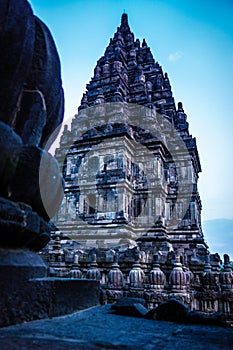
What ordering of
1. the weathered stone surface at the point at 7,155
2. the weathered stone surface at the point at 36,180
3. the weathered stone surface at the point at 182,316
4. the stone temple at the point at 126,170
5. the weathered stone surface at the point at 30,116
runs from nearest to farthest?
the weathered stone surface at the point at 7,155 < the weathered stone surface at the point at 36,180 < the weathered stone surface at the point at 182,316 < the weathered stone surface at the point at 30,116 < the stone temple at the point at 126,170

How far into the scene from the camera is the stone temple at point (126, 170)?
14.5m

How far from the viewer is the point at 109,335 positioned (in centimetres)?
200

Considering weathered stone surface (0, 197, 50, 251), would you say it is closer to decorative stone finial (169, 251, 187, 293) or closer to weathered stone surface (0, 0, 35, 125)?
weathered stone surface (0, 0, 35, 125)

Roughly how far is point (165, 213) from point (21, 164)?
14.5m

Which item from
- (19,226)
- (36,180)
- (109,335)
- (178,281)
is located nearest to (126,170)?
(178,281)

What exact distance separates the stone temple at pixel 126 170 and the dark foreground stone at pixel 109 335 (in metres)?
10.7

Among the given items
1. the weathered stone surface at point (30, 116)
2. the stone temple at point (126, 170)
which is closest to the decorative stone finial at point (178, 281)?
the weathered stone surface at point (30, 116)

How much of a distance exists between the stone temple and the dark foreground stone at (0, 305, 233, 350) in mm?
10748

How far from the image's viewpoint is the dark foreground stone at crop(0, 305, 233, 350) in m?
1.70

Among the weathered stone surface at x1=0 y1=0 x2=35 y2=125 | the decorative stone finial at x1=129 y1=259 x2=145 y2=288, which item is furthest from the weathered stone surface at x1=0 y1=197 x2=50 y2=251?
the decorative stone finial at x1=129 y1=259 x2=145 y2=288

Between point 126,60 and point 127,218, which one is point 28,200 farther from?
point 126,60

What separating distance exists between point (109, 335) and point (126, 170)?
1343cm

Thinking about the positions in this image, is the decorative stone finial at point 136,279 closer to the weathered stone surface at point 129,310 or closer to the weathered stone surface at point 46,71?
the weathered stone surface at point 129,310

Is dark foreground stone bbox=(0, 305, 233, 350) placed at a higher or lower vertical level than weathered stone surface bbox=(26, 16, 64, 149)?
lower
